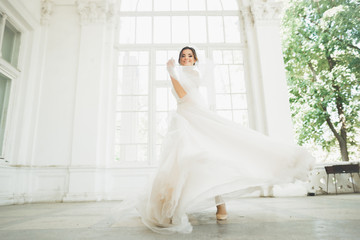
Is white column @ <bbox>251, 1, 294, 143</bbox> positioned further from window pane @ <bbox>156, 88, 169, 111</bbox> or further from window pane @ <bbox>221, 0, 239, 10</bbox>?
window pane @ <bbox>156, 88, 169, 111</bbox>

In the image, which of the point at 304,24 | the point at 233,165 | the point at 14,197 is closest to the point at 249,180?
the point at 233,165

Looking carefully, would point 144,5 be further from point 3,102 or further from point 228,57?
point 3,102

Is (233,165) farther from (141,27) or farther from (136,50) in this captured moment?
(141,27)

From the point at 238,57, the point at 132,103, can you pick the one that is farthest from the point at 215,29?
the point at 132,103

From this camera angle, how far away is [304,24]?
831 cm

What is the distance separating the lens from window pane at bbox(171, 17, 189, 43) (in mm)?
5414

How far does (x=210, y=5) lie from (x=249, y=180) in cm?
527

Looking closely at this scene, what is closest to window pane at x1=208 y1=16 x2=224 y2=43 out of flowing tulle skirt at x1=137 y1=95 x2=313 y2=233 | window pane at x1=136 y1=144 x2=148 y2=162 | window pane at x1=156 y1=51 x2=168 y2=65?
window pane at x1=156 y1=51 x2=168 y2=65

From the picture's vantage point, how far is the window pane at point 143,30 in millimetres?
5395

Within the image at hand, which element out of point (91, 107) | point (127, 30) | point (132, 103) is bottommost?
point (91, 107)

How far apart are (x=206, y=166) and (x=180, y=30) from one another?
15.5 ft

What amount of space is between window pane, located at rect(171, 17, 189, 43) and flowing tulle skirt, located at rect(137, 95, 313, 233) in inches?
162

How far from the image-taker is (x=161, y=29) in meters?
5.48

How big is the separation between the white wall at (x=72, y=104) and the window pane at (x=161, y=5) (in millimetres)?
1178
